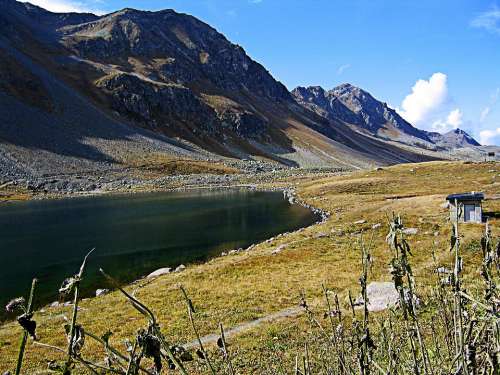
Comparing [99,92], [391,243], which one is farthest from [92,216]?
[99,92]

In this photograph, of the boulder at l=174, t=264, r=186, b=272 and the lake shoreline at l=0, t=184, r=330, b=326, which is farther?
the boulder at l=174, t=264, r=186, b=272

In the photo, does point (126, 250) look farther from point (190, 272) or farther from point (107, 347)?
point (107, 347)

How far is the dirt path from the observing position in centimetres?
1772

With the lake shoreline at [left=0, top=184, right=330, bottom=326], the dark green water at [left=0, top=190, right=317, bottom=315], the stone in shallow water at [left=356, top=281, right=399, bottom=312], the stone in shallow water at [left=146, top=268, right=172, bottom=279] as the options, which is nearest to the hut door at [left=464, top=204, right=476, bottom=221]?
the lake shoreline at [left=0, top=184, right=330, bottom=326]

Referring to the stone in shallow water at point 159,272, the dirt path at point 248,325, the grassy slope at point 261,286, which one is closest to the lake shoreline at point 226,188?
the stone in shallow water at point 159,272

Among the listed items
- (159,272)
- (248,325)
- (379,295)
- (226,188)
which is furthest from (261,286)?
(226,188)

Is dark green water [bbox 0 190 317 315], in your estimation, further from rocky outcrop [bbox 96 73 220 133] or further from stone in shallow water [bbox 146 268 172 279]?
→ rocky outcrop [bbox 96 73 220 133]

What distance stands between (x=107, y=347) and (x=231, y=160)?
17439 centimetres

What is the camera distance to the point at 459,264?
270 centimetres

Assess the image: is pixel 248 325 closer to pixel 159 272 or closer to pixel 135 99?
pixel 159 272

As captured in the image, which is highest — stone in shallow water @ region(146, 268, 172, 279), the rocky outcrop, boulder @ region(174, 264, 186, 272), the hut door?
Answer: the rocky outcrop

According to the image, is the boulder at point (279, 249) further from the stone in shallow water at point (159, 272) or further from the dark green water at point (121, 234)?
the stone in shallow water at point (159, 272)

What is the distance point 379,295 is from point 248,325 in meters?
6.19

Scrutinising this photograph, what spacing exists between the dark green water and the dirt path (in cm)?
1454
